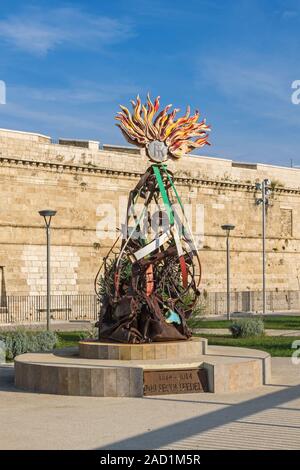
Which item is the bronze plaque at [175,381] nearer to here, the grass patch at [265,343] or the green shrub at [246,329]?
the grass patch at [265,343]

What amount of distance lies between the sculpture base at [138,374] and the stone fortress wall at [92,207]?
17.9 meters

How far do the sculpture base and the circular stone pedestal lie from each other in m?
0.02

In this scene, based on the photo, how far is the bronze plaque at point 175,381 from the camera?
35.6 ft

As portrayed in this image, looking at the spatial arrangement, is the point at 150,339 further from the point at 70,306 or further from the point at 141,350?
the point at 70,306

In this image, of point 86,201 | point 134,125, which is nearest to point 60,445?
point 134,125

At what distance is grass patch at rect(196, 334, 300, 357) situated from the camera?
17.3 meters

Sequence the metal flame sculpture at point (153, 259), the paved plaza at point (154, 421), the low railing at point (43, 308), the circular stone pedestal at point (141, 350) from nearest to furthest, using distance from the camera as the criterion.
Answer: the paved plaza at point (154, 421), the circular stone pedestal at point (141, 350), the metal flame sculpture at point (153, 259), the low railing at point (43, 308)

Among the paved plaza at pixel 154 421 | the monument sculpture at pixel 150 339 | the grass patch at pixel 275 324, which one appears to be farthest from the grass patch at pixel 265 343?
the paved plaza at pixel 154 421

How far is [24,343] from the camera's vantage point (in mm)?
15977

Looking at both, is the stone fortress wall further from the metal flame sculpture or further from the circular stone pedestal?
the circular stone pedestal

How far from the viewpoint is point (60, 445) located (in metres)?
7.64

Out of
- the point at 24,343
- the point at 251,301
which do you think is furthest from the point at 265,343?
the point at 251,301

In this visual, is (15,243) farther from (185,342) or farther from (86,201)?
(185,342)

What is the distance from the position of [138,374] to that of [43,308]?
19.4m
